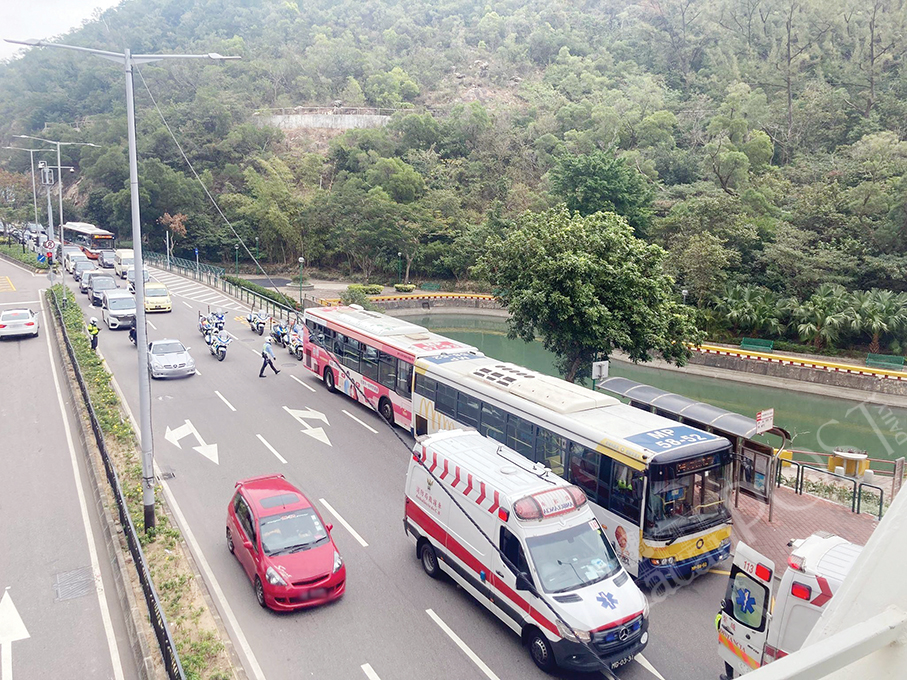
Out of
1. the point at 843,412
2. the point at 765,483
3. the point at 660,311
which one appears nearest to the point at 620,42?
the point at 843,412

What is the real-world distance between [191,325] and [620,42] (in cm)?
8331

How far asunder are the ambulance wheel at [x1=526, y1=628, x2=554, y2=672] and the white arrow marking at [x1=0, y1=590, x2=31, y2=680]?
21.9 feet

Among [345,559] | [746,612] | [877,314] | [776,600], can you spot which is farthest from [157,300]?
[877,314]

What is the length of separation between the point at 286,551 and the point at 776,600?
22.1 feet

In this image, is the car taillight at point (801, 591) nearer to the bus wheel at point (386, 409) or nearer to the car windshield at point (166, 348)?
the bus wheel at point (386, 409)

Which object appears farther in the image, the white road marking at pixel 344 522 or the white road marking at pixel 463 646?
the white road marking at pixel 344 522

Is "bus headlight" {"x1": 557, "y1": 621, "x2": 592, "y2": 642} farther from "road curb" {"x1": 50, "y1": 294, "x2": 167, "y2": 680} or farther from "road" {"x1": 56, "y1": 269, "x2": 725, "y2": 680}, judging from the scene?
"road curb" {"x1": 50, "y1": 294, "x2": 167, "y2": 680}

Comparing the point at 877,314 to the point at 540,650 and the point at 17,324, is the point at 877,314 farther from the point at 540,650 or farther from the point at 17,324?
the point at 17,324

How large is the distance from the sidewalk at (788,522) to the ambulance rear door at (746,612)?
4.07 m

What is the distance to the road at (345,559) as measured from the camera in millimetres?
9172

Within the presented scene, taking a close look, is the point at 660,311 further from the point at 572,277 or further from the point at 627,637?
the point at 627,637

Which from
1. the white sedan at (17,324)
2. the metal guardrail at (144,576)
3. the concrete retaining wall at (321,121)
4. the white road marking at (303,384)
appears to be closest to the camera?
the metal guardrail at (144,576)

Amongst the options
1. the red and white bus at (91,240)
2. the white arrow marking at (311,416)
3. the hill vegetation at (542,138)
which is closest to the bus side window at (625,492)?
the white arrow marking at (311,416)

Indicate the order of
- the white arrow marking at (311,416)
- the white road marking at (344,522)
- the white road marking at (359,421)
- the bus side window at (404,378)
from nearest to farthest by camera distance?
the white road marking at (344,522) → the bus side window at (404,378) → the white arrow marking at (311,416) → the white road marking at (359,421)
